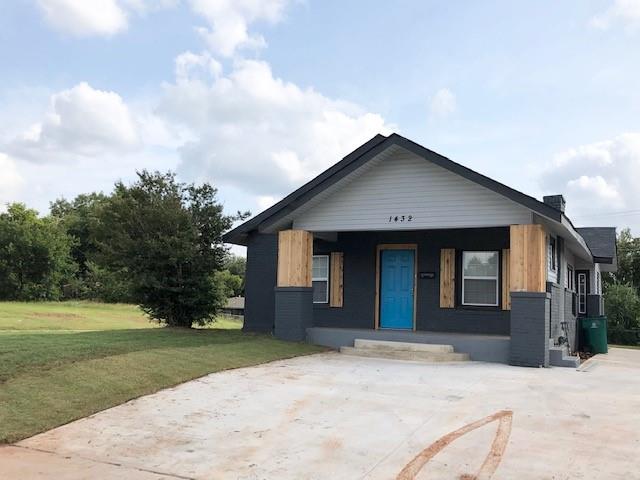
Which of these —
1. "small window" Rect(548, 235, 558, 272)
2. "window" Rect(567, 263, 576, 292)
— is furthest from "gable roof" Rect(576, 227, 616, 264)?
"small window" Rect(548, 235, 558, 272)

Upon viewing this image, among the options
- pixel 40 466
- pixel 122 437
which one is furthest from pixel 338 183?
pixel 40 466

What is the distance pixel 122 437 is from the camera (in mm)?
6348

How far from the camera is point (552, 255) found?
13.5m

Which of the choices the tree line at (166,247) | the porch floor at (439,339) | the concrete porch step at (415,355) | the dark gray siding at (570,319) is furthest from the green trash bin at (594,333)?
the tree line at (166,247)

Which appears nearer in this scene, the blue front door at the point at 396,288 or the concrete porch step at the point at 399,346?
the concrete porch step at the point at 399,346

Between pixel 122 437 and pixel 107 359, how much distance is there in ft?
9.73

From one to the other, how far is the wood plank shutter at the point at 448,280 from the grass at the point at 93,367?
347cm

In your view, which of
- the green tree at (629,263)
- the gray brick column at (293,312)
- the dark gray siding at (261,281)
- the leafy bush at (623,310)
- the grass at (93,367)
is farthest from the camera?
the green tree at (629,263)

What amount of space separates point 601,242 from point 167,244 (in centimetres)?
1413

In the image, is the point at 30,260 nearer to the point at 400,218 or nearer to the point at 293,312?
the point at 293,312

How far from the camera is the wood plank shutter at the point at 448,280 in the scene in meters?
14.4

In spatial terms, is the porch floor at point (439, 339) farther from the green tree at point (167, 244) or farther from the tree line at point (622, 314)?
the tree line at point (622, 314)

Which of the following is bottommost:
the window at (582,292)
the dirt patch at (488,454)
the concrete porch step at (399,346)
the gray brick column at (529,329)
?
the dirt patch at (488,454)

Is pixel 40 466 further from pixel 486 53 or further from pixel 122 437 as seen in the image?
pixel 486 53
